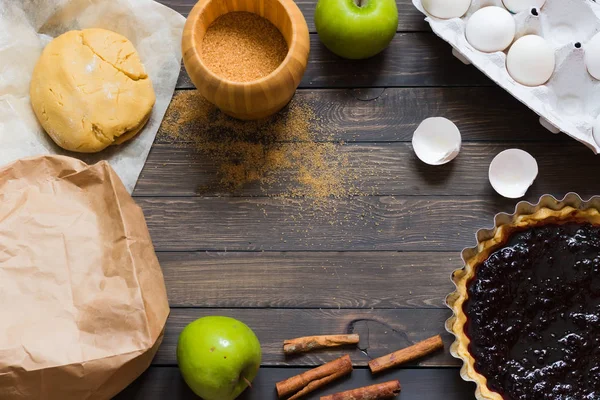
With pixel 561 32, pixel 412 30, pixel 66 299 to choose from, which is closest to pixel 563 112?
pixel 561 32

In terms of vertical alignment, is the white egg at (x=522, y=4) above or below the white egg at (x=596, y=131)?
above

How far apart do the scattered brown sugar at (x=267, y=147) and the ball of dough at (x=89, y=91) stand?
10 cm

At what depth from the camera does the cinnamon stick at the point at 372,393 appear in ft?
4.49

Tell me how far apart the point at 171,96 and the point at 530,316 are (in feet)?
3.00

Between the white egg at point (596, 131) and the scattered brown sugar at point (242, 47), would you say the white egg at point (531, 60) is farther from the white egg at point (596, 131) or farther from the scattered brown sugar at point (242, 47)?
the scattered brown sugar at point (242, 47)

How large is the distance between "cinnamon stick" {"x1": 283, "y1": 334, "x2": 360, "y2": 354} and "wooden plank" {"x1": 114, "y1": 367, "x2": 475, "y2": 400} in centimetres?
5

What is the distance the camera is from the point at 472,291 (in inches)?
51.8

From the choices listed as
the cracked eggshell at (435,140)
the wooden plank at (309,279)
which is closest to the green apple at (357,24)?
the cracked eggshell at (435,140)

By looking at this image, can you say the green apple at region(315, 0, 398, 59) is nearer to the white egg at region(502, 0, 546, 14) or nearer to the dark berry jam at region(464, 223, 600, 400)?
the white egg at region(502, 0, 546, 14)

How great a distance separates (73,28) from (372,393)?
42.1 inches

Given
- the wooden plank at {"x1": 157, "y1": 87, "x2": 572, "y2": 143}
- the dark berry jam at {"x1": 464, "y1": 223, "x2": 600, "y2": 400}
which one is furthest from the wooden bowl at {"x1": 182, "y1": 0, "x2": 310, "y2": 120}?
the dark berry jam at {"x1": 464, "y1": 223, "x2": 600, "y2": 400}

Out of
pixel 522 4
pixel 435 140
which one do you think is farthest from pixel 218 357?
pixel 522 4

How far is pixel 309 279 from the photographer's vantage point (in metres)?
1.46

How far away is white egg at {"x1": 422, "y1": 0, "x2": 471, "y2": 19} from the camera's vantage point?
4.81 feet
